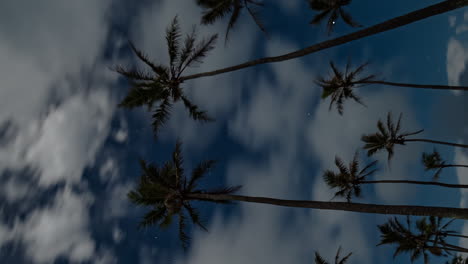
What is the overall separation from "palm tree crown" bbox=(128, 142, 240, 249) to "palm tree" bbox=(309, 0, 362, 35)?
38.0 feet

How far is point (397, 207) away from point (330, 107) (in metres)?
11.0

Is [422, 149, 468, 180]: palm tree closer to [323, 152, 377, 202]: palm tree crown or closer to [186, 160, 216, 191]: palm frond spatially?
[323, 152, 377, 202]: palm tree crown

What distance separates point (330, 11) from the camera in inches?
708

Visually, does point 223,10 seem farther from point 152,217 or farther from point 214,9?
point 152,217

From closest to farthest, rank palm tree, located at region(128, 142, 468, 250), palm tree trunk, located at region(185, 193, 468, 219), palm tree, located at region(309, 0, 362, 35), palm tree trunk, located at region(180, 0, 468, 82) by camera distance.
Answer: palm tree trunk, located at region(185, 193, 468, 219), palm tree trunk, located at region(180, 0, 468, 82), palm tree, located at region(128, 142, 468, 250), palm tree, located at region(309, 0, 362, 35)

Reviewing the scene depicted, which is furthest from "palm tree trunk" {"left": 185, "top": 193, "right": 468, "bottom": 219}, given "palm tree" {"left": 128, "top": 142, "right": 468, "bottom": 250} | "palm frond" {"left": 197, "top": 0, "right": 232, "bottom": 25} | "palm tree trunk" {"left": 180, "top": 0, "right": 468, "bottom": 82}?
"palm frond" {"left": 197, "top": 0, "right": 232, "bottom": 25}

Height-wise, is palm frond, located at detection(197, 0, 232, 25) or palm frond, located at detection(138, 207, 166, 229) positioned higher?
palm frond, located at detection(197, 0, 232, 25)

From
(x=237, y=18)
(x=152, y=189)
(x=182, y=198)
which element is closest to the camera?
(x=152, y=189)

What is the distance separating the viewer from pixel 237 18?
1454 centimetres

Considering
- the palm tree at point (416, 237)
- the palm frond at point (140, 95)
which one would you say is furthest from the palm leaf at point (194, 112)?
the palm tree at point (416, 237)

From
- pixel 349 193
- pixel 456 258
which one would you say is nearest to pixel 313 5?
pixel 349 193

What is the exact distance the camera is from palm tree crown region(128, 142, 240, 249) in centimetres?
1311

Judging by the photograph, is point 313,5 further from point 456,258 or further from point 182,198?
point 456,258

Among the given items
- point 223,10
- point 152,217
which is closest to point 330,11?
point 223,10
